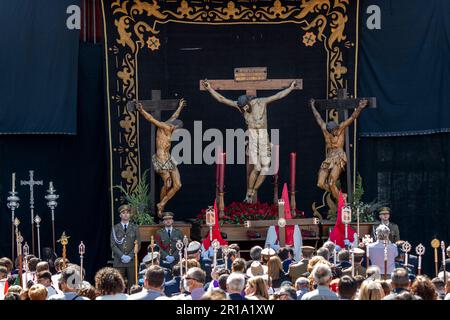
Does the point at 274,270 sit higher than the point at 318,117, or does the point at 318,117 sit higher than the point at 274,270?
the point at 318,117

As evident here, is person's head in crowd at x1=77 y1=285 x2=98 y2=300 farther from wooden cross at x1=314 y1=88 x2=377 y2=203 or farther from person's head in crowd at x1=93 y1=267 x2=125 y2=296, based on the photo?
wooden cross at x1=314 y1=88 x2=377 y2=203

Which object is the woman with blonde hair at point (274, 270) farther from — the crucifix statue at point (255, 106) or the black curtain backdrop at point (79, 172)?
the black curtain backdrop at point (79, 172)

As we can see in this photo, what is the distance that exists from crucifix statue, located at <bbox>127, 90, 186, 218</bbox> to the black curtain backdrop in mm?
1397

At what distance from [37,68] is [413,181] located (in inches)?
273

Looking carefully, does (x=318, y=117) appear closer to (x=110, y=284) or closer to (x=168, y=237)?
(x=168, y=237)

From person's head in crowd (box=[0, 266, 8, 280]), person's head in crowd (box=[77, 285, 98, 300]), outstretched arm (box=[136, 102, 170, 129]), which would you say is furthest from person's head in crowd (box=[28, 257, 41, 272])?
outstretched arm (box=[136, 102, 170, 129])

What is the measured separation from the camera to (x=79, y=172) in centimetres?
2067

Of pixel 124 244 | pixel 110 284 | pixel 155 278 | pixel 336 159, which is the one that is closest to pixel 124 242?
pixel 124 244

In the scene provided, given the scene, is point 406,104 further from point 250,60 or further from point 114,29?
point 114,29

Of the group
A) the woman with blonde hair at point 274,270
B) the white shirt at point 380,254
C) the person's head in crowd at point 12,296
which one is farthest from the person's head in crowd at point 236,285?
the white shirt at point 380,254

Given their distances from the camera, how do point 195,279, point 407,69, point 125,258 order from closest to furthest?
point 195,279
point 125,258
point 407,69

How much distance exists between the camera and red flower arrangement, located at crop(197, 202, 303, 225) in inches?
766
